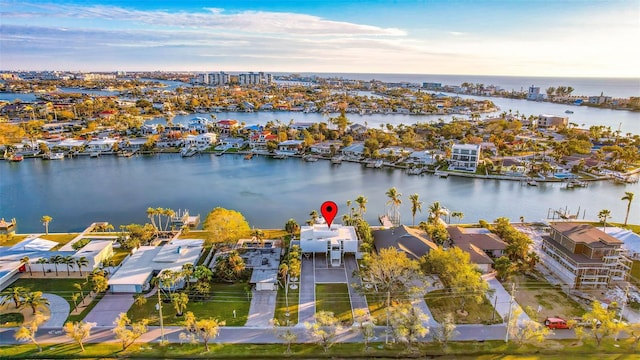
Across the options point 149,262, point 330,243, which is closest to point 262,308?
point 330,243

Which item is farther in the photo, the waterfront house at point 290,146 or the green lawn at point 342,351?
the waterfront house at point 290,146

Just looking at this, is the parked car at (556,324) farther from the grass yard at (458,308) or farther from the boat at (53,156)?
the boat at (53,156)

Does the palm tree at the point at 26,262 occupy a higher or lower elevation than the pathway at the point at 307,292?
higher

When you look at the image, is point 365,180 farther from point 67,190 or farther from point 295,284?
point 67,190

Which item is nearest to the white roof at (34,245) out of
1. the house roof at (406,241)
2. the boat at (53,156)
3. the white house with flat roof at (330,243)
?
the white house with flat roof at (330,243)

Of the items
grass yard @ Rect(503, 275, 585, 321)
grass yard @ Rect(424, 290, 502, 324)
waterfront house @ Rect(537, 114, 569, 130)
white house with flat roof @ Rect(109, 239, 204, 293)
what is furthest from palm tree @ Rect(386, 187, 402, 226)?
waterfront house @ Rect(537, 114, 569, 130)

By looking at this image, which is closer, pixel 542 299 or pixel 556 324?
pixel 556 324

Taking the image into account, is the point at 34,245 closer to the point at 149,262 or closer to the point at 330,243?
the point at 149,262
